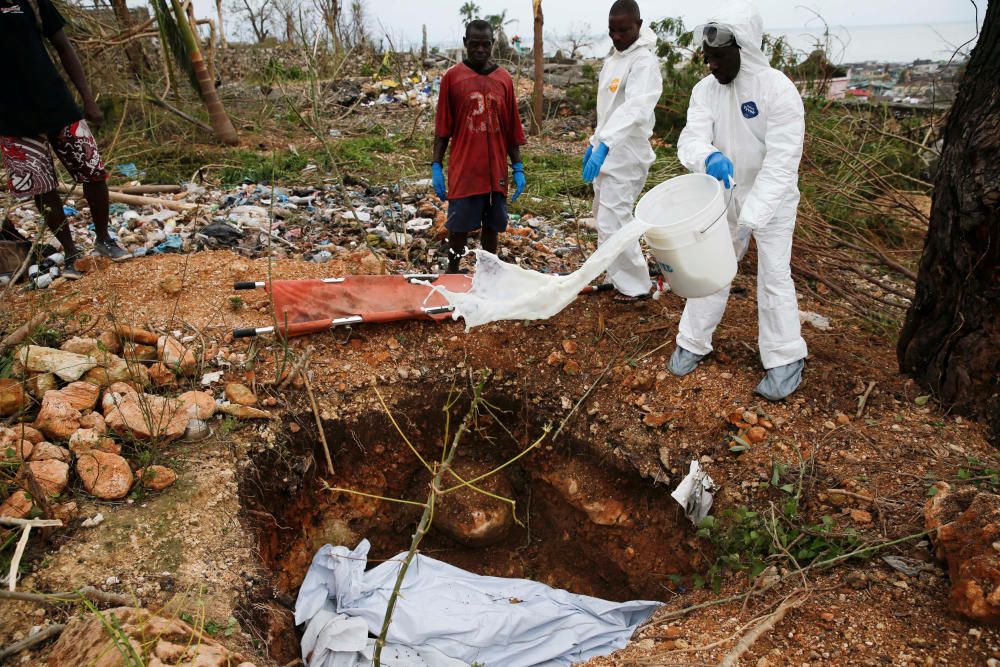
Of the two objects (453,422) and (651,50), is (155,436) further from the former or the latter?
(651,50)

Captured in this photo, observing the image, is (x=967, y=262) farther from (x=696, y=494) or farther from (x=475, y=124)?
(x=475, y=124)

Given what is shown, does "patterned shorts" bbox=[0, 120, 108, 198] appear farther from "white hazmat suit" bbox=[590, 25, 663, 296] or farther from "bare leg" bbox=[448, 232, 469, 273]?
"white hazmat suit" bbox=[590, 25, 663, 296]

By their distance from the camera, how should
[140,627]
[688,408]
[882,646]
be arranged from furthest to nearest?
1. [688,408]
2. [882,646]
3. [140,627]

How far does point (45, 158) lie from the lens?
318cm

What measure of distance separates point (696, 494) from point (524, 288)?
1124 millimetres

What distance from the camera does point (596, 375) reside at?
3.19 metres

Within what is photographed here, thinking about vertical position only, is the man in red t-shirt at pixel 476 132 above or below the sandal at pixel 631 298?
above

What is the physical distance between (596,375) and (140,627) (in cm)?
213

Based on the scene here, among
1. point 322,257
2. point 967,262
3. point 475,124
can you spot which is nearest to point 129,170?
point 322,257

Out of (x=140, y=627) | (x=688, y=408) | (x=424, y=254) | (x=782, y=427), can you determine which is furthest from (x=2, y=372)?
(x=782, y=427)

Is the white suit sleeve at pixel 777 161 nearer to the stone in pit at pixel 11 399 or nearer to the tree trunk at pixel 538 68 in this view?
the stone in pit at pixel 11 399

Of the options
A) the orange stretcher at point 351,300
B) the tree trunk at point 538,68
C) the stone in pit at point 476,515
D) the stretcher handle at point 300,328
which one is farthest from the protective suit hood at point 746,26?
the tree trunk at point 538,68

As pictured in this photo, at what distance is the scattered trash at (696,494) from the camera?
261 centimetres

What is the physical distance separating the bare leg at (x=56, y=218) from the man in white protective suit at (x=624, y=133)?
8.83 ft
